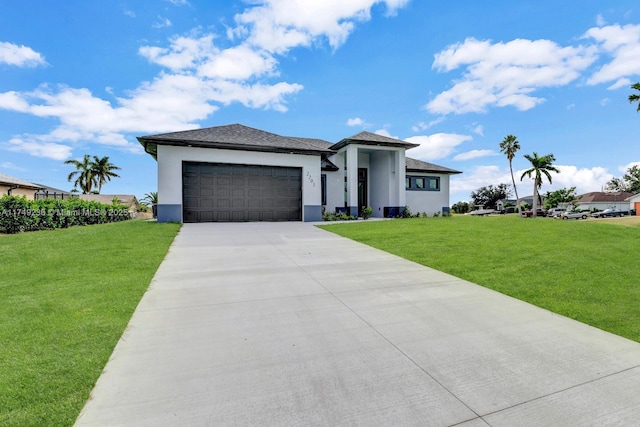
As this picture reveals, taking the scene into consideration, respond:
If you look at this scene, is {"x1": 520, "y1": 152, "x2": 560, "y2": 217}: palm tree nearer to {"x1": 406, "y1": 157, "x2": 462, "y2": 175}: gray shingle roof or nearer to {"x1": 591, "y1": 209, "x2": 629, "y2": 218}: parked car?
{"x1": 591, "y1": 209, "x2": 629, "y2": 218}: parked car

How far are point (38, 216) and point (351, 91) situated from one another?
1863cm

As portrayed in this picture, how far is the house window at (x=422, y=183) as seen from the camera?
23422 millimetres

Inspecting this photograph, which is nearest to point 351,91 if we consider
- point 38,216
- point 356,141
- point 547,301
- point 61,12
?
point 356,141

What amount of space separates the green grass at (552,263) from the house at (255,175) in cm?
715

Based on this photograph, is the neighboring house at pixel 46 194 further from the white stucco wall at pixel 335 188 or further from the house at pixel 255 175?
the white stucco wall at pixel 335 188

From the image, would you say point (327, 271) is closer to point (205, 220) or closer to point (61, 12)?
point (205, 220)

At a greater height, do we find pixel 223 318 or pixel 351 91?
pixel 351 91

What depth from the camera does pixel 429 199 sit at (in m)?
24.1

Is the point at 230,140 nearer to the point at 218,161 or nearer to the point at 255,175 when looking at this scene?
the point at 218,161

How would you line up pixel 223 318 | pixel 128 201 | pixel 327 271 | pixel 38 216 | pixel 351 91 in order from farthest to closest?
pixel 128 201 → pixel 351 91 → pixel 38 216 → pixel 327 271 → pixel 223 318

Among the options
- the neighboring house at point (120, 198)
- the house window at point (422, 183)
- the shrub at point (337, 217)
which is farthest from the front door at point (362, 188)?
the neighboring house at point (120, 198)

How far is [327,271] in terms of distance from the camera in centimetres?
577

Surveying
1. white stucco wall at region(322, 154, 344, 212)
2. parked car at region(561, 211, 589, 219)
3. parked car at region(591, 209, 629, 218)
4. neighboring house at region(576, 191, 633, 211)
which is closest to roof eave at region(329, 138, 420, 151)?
white stucco wall at region(322, 154, 344, 212)

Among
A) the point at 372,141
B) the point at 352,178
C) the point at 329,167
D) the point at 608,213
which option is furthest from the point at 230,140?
the point at 608,213
